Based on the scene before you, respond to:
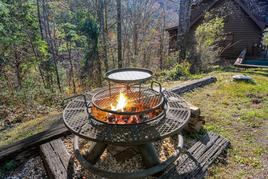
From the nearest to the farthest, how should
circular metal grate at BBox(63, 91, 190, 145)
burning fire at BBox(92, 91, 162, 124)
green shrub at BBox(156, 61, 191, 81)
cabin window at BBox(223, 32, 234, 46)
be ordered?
1. circular metal grate at BBox(63, 91, 190, 145)
2. burning fire at BBox(92, 91, 162, 124)
3. green shrub at BBox(156, 61, 191, 81)
4. cabin window at BBox(223, 32, 234, 46)

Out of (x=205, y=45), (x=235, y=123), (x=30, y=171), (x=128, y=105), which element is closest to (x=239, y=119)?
(x=235, y=123)

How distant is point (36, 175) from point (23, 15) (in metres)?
6.38

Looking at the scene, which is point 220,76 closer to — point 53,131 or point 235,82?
point 235,82

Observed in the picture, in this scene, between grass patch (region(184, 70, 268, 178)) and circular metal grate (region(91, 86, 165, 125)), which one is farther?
grass patch (region(184, 70, 268, 178))

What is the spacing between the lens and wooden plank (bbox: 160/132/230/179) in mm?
2277

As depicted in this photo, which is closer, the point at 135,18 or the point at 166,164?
the point at 166,164

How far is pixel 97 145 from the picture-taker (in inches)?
91.6

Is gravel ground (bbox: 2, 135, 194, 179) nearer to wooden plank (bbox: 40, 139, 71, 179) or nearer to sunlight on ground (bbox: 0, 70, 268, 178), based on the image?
wooden plank (bbox: 40, 139, 71, 179)

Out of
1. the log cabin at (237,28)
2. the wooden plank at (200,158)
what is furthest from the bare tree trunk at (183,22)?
the wooden plank at (200,158)

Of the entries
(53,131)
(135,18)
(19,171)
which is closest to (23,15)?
(53,131)

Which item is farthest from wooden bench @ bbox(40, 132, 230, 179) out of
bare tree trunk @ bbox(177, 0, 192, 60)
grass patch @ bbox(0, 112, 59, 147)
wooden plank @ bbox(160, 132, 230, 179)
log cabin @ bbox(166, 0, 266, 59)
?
log cabin @ bbox(166, 0, 266, 59)

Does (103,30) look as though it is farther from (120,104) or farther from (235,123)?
(120,104)

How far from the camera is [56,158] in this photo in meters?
2.41

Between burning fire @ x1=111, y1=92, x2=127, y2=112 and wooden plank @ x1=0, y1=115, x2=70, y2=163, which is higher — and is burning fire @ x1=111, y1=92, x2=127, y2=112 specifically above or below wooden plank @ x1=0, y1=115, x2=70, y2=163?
above
